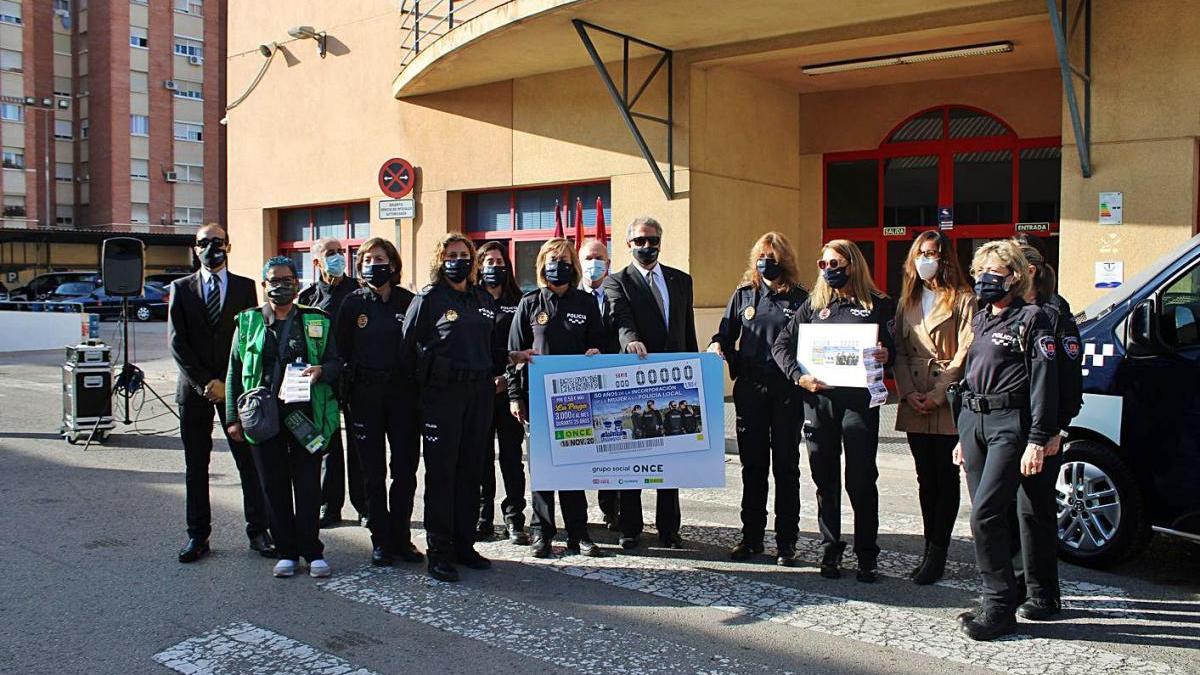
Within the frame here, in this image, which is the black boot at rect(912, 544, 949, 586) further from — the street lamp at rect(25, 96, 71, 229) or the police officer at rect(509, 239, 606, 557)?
the street lamp at rect(25, 96, 71, 229)

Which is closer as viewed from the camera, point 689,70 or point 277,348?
point 277,348

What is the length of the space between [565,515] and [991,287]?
116 inches

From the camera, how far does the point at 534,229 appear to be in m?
16.5

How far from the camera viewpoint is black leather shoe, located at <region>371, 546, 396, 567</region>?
646 cm

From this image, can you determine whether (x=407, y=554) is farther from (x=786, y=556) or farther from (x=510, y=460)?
(x=786, y=556)

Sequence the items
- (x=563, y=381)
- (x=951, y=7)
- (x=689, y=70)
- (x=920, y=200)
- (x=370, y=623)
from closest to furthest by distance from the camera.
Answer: (x=370, y=623) < (x=563, y=381) < (x=951, y=7) < (x=689, y=70) < (x=920, y=200)

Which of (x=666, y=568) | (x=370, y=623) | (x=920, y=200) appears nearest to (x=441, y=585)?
(x=370, y=623)

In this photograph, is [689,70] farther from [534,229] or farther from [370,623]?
[370,623]

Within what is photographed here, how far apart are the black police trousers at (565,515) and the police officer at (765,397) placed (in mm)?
873

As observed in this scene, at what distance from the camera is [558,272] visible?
6715mm

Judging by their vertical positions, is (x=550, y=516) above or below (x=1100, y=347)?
below

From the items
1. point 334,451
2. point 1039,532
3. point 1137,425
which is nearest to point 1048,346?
point 1039,532

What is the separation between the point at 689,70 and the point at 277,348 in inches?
358

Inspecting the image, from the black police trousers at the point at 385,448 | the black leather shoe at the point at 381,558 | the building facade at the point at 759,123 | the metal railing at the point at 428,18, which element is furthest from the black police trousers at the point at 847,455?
the metal railing at the point at 428,18
